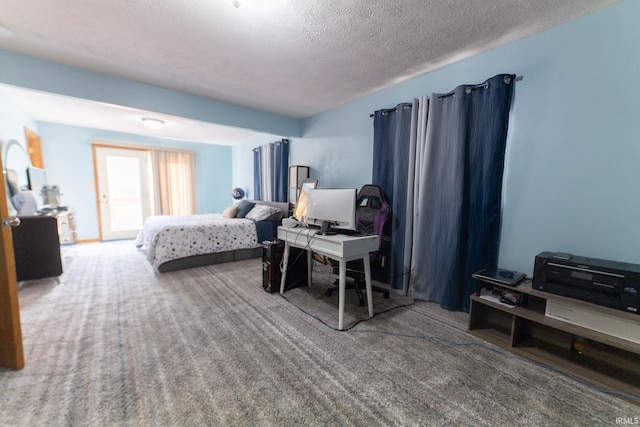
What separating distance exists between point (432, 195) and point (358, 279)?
1.21 meters

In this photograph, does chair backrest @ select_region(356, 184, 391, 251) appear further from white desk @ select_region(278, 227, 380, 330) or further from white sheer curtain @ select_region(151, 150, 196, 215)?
white sheer curtain @ select_region(151, 150, 196, 215)

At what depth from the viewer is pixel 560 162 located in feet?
6.12

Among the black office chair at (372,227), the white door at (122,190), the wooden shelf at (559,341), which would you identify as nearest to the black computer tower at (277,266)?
the black office chair at (372,227)

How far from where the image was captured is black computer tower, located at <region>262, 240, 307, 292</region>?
273cm

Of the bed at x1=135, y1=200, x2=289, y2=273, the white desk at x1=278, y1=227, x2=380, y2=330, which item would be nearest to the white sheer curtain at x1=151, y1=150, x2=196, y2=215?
the bed at x1=135, y1=200, x2=289, y2=273

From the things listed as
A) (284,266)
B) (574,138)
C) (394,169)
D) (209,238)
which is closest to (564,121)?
(574,138)

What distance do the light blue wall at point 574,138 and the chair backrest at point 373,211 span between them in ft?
3.57

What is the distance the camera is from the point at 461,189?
2.29m

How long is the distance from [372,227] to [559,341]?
172 centimetres

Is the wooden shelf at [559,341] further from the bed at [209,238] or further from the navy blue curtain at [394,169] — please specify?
the bed at [209,238]

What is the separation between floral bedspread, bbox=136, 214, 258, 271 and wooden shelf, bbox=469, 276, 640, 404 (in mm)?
3282

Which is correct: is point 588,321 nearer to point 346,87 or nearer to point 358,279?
point 358,279

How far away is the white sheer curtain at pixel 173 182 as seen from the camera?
578 cm

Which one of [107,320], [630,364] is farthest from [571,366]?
[107,320]
